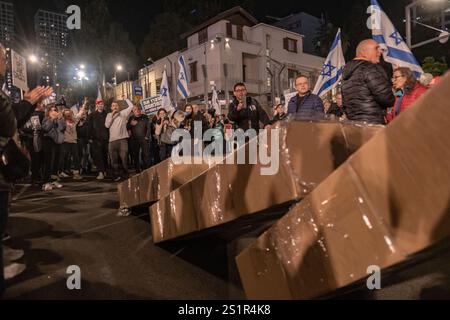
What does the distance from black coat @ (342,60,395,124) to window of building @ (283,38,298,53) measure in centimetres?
3431

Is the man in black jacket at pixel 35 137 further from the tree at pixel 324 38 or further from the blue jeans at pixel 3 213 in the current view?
the tree at pixel 324 38

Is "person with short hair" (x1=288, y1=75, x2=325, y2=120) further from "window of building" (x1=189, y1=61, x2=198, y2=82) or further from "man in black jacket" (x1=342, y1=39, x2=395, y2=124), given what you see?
"window of building" (x1=189, y1=61, x2=198, y2=82)

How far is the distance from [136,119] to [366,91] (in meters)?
7.10

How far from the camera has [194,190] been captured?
11.7ft

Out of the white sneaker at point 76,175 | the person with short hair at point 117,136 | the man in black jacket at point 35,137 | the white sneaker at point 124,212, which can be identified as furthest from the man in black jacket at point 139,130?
the white sneaker at point 124,212

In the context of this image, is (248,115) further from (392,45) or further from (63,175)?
(63,175)

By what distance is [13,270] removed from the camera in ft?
10.9

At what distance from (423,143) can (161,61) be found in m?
39.4

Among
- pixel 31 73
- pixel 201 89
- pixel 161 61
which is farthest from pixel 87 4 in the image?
pixel 31 73

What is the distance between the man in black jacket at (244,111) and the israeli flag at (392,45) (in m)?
3.46

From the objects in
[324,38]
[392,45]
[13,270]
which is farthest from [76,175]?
[324,38]

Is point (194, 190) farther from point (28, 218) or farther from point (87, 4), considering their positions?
point (87, 4)

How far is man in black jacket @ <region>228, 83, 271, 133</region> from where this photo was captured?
582cm

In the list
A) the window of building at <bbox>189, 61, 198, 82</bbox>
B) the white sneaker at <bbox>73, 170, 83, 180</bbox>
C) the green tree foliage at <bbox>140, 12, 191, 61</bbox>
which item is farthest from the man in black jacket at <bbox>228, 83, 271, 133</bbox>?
the green tree foliage at <bbox>140, 12, 191, 61</bbox>
